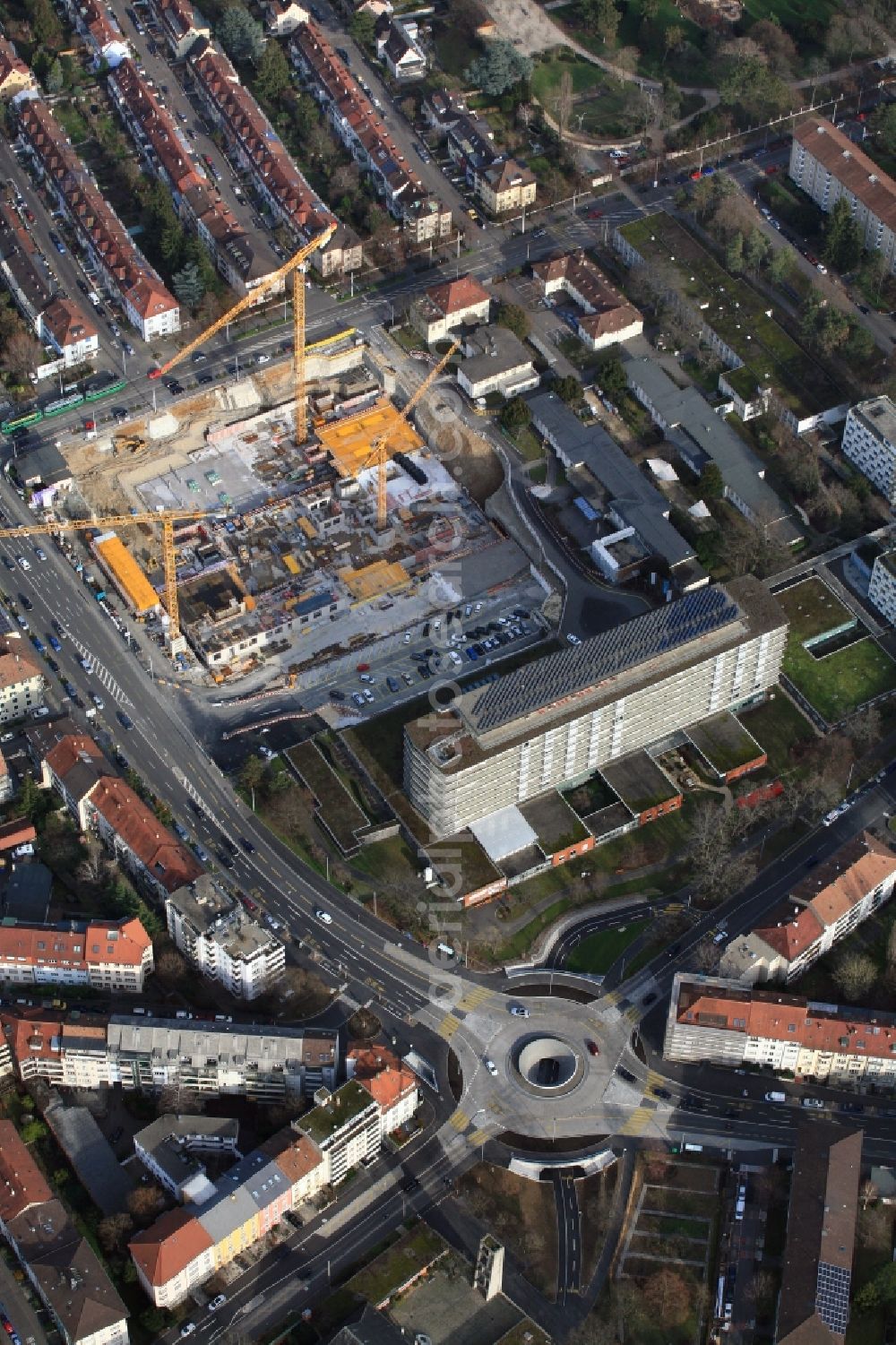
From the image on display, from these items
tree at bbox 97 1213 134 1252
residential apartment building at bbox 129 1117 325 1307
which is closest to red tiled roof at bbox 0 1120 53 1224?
tree at bbox 97 1213 134 1252

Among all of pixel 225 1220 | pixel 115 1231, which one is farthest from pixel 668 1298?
pixel 115 1231

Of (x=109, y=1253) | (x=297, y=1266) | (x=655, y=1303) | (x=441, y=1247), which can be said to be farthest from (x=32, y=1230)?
(x=655, y=1303)

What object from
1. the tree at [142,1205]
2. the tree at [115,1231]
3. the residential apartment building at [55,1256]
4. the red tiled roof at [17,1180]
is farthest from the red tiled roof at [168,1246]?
the red tiled roof at [17,1180]

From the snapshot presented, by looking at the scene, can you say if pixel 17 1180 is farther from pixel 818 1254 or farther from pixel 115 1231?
pixel 818 1254

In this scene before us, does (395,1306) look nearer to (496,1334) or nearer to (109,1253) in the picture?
(496,1334)

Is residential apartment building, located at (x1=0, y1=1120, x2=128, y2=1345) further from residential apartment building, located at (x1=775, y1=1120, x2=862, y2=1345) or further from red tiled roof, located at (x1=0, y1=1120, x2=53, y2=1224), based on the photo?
residential apartment building, located at (x1=775, y1=1120, x2=862, y2=1345)
